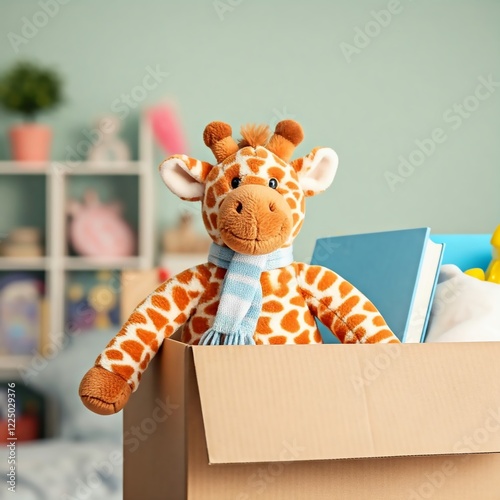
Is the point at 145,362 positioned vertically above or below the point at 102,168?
below

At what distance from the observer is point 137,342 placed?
90 centimetres

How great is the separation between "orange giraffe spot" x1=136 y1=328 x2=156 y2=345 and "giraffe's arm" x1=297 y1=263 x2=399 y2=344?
0.20 metres

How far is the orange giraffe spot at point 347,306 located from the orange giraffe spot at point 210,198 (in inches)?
8.1

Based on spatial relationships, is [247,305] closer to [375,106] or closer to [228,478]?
[228,478]

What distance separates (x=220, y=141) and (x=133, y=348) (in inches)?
11.6

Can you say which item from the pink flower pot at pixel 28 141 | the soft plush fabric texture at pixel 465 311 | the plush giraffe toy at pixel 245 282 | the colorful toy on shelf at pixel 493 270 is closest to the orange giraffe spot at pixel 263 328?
the plush giraffe toy at pixel 245 282

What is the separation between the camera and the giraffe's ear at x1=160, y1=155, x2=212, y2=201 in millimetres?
994

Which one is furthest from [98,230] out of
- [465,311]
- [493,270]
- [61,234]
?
A: [465,311]

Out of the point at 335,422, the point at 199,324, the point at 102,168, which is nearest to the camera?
the point at 335,422

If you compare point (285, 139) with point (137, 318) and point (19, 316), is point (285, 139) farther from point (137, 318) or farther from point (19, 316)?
point (19, 316)

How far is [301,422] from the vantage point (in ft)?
2.40

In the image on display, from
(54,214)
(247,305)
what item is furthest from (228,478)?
(54,214)

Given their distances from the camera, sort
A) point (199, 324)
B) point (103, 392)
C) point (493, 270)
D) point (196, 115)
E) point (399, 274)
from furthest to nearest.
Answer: point (196, 115), point (493, 270), point (399, 274), point (199, 324), point (103, 392)

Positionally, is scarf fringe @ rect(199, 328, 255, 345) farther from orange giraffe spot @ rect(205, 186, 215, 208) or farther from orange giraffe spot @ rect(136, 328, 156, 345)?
orange giraffe spot @ rect(205, 186, 215, 208)
